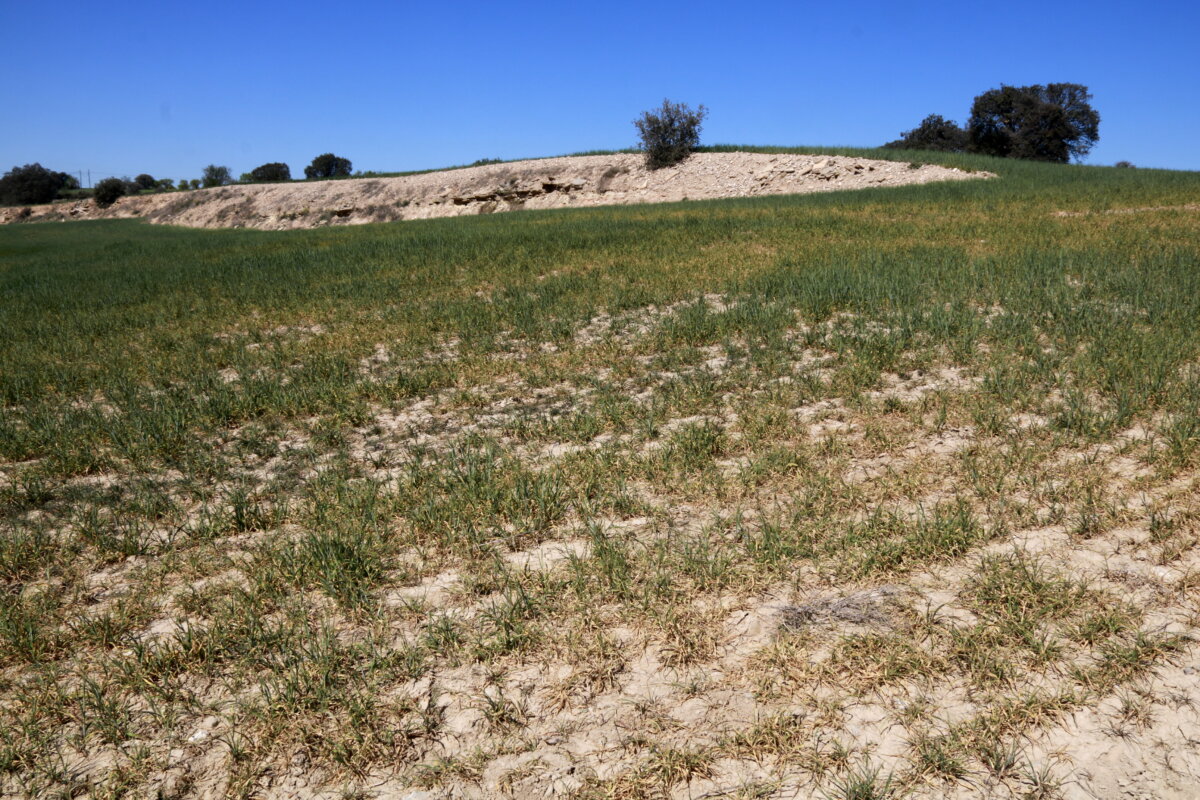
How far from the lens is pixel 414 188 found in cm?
4641

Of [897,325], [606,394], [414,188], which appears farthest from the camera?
[414,188]

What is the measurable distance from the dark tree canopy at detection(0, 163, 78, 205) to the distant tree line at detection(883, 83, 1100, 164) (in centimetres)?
8571

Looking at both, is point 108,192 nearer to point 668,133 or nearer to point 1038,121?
point 668,133

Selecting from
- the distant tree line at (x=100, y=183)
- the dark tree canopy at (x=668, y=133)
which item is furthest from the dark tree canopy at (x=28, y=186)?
the dark tree canopy at (x=668, y=133)

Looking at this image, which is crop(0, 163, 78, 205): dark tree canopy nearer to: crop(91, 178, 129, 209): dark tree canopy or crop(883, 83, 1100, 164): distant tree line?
crop(91, 178, 129, 209): dark tree canopy

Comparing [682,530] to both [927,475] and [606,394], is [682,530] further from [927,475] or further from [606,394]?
[606,394]

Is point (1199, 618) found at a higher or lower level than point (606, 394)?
lower

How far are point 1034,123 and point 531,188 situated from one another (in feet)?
140

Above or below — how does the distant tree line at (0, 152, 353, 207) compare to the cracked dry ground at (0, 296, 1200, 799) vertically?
above

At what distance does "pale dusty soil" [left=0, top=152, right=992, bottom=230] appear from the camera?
117 feet

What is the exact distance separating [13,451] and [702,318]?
22.9 ft

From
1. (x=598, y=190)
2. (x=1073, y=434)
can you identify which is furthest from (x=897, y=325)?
(x=598, y=190)

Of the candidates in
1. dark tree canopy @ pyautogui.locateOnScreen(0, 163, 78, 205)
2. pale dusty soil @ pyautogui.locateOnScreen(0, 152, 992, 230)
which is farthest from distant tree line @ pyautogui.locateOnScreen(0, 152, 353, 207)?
pale dusty soil @ pyautogui.locateOnScreen(0, 152, 992, 230)

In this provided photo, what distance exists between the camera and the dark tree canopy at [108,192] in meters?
62.4
